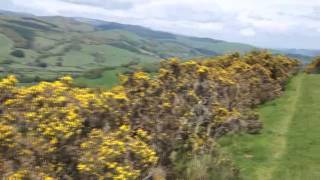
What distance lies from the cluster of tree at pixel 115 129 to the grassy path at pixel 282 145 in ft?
5.00

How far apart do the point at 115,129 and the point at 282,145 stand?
1085cm

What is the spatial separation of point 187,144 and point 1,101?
6057 mm

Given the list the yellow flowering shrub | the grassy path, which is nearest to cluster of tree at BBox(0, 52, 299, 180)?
the yellow flowering shrub

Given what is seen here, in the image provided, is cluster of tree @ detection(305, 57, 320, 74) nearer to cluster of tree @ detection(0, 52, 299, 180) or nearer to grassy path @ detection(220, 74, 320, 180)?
grassy path @ detection(220, 74, 320, 180)

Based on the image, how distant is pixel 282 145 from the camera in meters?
22.0

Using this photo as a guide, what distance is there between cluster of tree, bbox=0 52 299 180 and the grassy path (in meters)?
1.52

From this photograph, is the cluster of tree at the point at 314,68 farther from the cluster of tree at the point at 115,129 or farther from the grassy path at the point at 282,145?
the cluster of tree at the point at 115,129

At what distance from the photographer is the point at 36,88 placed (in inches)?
482

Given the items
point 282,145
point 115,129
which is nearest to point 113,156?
point 115,129

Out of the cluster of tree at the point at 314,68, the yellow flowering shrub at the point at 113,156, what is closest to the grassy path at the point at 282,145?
the yellow flowering shrub at the point at 113,156

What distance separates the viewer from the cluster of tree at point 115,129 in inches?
434

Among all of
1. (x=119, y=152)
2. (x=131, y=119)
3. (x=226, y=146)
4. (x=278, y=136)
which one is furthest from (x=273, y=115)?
(x=119, y=152)

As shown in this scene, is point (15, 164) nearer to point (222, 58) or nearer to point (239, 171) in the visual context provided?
point (239, 171)

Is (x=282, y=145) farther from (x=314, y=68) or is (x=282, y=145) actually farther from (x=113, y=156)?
(x=314, y=68)
